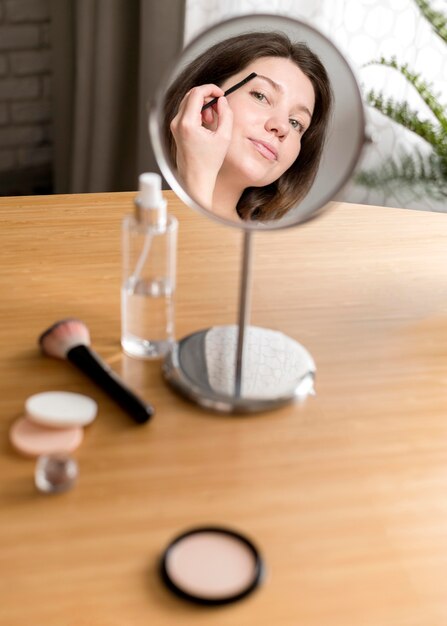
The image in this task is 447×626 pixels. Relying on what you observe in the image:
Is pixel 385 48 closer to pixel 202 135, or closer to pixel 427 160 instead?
pixel 427 160

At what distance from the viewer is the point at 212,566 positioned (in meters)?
0.61

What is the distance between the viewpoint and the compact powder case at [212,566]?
0.59m

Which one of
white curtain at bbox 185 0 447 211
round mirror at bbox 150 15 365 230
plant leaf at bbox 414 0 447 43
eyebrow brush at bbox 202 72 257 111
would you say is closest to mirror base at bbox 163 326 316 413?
round mirror at bbox 150 15 365 230

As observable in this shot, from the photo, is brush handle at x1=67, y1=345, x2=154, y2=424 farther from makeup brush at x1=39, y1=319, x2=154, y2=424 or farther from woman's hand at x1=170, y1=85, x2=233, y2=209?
woman's hand at x1=170, y1=85, x2=233, y2=209

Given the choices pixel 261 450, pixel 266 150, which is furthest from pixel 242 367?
pixel 266 150

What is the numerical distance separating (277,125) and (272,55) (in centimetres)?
7

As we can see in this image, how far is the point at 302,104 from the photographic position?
0.88 metres

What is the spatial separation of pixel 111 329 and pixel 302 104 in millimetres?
302

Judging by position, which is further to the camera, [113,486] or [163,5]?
[163,5]

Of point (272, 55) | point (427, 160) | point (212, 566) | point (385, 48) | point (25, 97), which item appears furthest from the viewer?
point (25, 97)

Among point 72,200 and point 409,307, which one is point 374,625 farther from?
point 72,200

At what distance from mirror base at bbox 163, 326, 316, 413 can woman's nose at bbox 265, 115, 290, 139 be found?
20cm

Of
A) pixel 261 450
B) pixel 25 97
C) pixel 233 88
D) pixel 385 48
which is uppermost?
pixel 233 88

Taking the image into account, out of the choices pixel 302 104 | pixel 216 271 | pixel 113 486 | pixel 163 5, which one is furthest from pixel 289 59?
pixel 163 5
